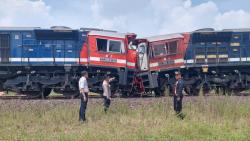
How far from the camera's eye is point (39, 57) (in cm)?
1864

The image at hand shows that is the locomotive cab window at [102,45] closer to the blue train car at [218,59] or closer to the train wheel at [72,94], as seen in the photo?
the train wheel at [72,94]

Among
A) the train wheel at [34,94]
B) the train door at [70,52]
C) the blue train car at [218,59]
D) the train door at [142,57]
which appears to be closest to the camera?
the train wheel at [34,94]

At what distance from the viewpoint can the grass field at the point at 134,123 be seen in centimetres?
793

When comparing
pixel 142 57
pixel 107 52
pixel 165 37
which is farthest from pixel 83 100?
pixel 165 37

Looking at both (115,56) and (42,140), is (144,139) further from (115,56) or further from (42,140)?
(115,56)

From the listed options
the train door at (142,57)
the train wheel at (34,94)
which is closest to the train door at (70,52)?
the train wheel at (34,94)

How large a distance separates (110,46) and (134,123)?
9.77 meters

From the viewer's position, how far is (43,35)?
61.8 ft

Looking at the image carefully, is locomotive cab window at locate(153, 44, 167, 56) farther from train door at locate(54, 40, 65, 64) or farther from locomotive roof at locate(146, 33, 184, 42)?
train door at locate(54, 40, 65, 64)

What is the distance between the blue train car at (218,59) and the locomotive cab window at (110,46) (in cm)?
372

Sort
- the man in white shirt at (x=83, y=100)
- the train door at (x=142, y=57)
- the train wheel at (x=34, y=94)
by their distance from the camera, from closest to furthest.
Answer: the man in white shirt at (x=83, y=100), the train wheel at (x=34, y=94), the train door at (x=142, y=57)

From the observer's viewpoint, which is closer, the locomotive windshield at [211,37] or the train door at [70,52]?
the train door at [70,52]

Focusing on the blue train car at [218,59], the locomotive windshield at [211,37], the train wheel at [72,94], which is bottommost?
the train wheel at [72,94]

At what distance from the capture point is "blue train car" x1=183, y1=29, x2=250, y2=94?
19.3 metres
